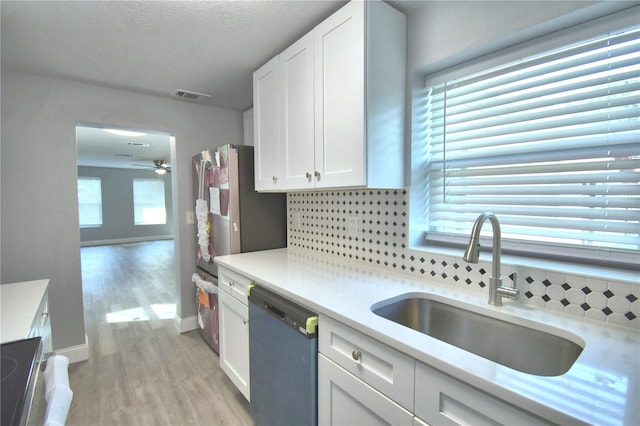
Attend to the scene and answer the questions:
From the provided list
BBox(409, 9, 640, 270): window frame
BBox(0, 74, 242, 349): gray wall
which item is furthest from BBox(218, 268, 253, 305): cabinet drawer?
BBox(0, 74, 242, 349): gray wall

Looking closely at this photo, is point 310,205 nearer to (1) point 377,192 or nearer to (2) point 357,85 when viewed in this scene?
(1) point 377,192

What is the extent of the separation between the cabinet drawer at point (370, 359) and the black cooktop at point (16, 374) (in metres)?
0.85

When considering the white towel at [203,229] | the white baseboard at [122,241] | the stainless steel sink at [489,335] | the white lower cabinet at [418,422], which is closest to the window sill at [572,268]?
the stainless steel sink at [489,335]

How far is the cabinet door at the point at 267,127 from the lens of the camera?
6.49 ft

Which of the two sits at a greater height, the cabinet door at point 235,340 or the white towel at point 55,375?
the white towel at point 55,375

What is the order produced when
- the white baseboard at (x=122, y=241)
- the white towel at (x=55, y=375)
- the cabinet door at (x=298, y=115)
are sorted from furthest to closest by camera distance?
the white baseboard at (x=122, y=241)
the cabinet door at (x=298, y=115)
the white towel at (x=55, y=375)

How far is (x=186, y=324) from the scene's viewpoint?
2955 millimetres

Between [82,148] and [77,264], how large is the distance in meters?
4.17

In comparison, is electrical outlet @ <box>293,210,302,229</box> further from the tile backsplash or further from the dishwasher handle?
the dishwasher handle

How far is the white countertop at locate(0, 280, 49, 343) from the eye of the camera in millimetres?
1188

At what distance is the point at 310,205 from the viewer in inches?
89.8

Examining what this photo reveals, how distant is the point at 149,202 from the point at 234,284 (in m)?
9.13

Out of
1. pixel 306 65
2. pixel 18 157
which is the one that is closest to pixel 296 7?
pixel 306 65

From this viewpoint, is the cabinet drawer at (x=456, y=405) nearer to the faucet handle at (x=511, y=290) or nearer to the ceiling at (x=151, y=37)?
the faucet handle at (x=511, y=290)
